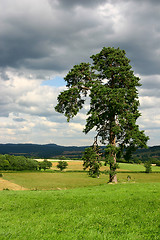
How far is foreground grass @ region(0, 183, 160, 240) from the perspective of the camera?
10320 mm

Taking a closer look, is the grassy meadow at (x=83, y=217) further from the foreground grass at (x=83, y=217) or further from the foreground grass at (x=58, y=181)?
the foreground grass at (x=58, y=181)

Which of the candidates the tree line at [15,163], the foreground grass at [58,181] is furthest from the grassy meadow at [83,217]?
the tree line at [15,163]

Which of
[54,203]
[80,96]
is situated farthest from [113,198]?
[80,96]

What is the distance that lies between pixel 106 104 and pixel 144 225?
17337 mm

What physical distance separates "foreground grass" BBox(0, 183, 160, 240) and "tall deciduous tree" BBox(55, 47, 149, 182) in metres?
10.8

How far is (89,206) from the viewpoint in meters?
15.1

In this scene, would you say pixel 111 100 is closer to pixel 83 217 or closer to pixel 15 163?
pixel 83 217

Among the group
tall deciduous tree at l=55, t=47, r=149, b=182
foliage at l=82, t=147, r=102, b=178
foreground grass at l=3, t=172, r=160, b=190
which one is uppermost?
tall deciduous tree at l=55, t=47, r=149, b=182

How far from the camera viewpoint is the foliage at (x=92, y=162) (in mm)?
27453

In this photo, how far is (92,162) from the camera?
90.5ft

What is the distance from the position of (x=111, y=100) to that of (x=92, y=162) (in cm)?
843

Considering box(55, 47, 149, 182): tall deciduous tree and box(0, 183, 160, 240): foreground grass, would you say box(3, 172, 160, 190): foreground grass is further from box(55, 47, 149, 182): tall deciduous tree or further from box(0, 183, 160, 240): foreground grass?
box(0, 183, 160, 240): foreground grass

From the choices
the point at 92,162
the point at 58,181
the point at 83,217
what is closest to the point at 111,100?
the point at 92,162

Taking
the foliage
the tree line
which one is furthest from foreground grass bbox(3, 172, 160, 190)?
the foliage
